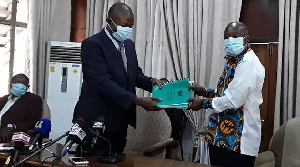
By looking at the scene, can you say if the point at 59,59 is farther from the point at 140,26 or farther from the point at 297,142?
the point at 297,142

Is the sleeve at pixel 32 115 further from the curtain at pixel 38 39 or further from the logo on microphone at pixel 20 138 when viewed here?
the logo on microphone at pixel 20 138

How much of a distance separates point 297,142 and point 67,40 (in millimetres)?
3513

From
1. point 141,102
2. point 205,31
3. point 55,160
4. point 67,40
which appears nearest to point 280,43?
point 205,31

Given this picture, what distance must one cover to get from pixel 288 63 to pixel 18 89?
2.63m

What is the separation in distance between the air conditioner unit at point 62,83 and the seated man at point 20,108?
1.06 meters

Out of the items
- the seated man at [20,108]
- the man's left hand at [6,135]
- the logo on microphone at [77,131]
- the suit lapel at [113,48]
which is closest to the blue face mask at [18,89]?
the seated man at [20,108]

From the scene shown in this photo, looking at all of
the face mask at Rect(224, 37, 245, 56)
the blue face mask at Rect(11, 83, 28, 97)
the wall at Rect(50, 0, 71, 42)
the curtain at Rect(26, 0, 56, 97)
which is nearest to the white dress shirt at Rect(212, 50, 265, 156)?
the face mask at Rect(224, 37, 245, 56)

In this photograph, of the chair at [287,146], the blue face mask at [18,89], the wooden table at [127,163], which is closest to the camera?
the wooden table at [127,163]

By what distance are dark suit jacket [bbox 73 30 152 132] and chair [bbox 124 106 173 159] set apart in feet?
1.76

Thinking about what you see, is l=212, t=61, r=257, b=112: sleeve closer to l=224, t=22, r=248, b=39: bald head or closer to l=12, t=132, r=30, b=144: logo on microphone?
l=224, t=22, r=248, b=39: bald head

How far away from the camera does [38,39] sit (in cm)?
461

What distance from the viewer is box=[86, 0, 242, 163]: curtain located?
3.86m

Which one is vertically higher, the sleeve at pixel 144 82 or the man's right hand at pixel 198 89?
the sleeve at pixel 144 82

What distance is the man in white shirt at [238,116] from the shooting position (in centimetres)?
205
